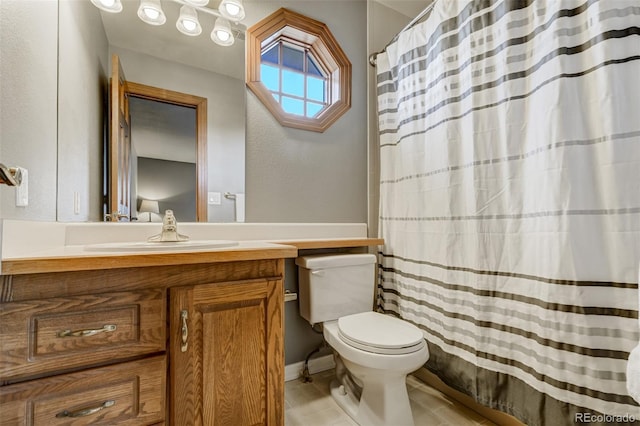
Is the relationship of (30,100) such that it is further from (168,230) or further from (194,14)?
(194,14)

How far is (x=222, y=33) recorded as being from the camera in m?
1.59

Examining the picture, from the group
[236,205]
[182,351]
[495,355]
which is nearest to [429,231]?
[495,355]

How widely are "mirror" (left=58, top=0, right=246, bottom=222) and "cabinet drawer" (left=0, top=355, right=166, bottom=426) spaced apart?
0.66m

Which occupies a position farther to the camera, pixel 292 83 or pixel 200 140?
pixel 292 83

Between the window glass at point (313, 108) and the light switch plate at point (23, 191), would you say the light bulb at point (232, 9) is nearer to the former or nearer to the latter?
the window glass at point (313, 108)

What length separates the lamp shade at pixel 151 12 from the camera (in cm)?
138

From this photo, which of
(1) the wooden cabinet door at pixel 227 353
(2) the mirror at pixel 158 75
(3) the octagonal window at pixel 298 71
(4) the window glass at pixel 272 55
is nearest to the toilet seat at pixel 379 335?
(1) the wooden cabinet door at pixel 227 353

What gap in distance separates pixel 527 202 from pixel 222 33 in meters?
1.71

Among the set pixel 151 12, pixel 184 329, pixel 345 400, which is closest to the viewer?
pixel 184 329

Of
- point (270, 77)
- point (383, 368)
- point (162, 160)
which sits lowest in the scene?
point (383, 368)

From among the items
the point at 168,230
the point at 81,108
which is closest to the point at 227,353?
the point at 168,230

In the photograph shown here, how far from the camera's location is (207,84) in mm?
1556

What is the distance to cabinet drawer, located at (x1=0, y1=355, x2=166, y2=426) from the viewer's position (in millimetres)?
698

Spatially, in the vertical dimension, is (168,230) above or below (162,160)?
below
